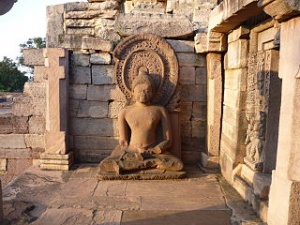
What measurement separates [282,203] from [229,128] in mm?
2219

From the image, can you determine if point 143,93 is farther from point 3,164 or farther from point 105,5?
point 3,164

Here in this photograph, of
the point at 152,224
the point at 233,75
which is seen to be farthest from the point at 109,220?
the point at 233,75

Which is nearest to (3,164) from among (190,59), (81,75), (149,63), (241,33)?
(81,75)

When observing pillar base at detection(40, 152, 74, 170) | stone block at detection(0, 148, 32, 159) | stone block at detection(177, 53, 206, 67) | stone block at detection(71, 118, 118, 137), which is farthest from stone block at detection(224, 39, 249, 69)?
stone block at detection(0, 148, 32, 159)

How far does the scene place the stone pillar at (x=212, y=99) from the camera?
5051mm

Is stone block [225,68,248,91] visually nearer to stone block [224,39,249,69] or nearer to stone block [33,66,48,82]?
stone block [224,39,249,69]

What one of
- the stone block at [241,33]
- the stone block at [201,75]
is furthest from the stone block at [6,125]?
the stone block at [241,33]

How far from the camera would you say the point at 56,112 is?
5.21 metres

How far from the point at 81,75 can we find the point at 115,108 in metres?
0.87

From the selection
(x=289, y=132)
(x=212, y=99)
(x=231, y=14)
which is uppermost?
(x=231, y=14)

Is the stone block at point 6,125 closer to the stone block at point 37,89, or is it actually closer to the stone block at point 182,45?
the stone block at point 37,89

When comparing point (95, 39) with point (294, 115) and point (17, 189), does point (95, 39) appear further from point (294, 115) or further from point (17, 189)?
point (294, 115)

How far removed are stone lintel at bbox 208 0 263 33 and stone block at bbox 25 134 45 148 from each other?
3.70 meters

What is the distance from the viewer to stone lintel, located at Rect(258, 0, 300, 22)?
218cm
